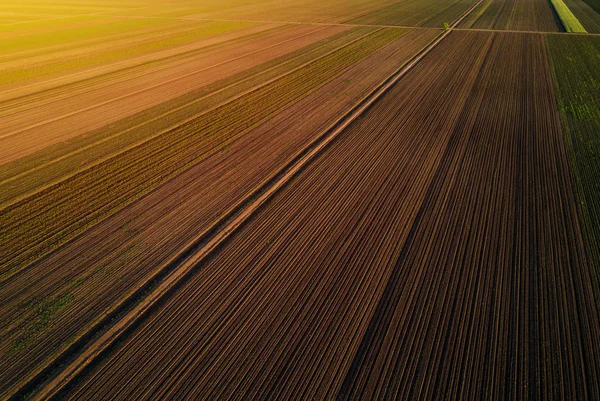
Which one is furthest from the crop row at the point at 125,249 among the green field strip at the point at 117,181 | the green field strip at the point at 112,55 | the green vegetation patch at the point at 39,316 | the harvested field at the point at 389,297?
the green field strip at the point at 112,55

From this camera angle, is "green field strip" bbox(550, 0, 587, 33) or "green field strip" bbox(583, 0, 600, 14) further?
"green field strip" bbox(583, 0, 600, 14)

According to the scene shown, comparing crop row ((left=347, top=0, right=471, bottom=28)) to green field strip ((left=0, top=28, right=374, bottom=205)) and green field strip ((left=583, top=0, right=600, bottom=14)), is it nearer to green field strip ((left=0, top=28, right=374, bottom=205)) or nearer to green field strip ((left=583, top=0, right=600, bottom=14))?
green field strip ((left=583, top=0, right=600, bottom=14))

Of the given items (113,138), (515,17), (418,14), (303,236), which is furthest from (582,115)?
(418,14)

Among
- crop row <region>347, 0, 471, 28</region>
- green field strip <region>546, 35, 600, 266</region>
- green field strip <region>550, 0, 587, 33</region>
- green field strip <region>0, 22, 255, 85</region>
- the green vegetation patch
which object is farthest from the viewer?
crop row <region>347, 0, 471, 28</region>

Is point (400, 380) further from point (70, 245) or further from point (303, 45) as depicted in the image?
point (303, 45)

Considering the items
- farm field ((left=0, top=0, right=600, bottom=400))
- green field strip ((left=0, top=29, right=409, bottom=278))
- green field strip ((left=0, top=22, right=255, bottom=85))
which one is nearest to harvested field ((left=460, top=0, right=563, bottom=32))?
farm field ((left=0, top=0, right=600, bottom=400))

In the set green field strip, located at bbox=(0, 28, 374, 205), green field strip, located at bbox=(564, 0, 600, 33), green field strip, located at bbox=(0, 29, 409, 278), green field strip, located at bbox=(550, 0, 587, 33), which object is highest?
green field strip, located at bbox=(0, 28, 374, 205)

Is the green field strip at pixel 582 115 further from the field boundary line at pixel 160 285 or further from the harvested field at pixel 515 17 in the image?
the field boundary line at pixel 160 285
